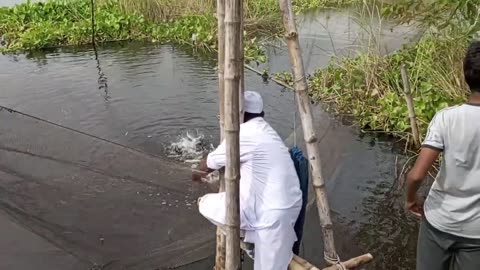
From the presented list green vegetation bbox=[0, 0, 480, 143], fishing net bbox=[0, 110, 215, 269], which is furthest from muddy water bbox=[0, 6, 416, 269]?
green vegetation bbox=[0, 0, 480, 143]

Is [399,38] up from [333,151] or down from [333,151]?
up

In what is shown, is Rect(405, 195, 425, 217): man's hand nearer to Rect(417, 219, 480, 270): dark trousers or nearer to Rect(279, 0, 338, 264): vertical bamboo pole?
Rect(417, 219, 480, 270): dark trousers

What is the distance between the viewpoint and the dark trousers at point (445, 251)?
2279 millimetres

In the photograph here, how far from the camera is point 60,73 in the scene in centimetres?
811

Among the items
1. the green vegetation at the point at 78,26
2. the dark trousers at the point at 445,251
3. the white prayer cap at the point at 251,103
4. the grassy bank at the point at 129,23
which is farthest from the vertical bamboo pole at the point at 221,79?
the green vegetation at the point at 78,26

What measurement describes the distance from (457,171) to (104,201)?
8.45ft

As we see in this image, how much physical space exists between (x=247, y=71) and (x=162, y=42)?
2.35 m

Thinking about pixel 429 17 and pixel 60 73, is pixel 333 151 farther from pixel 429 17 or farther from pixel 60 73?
pixel 60 73

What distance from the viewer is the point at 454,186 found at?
2.23 m

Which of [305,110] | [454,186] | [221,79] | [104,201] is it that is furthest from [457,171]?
[104,201]

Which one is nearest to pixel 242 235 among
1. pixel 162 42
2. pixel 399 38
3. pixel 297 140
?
pixel 297 140

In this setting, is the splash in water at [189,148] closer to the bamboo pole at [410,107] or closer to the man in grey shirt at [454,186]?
the bamboo pole at [410,107]

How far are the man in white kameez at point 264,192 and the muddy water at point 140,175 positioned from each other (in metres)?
1.06

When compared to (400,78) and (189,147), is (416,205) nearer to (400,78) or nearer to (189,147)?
(189,147)
